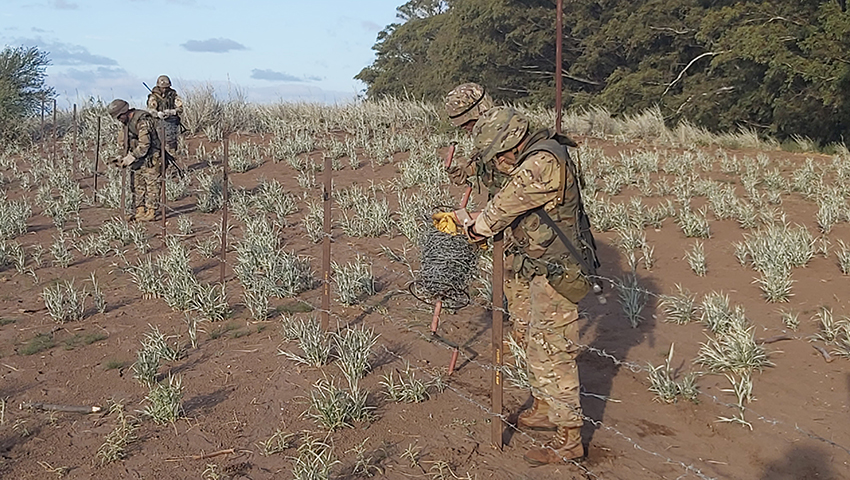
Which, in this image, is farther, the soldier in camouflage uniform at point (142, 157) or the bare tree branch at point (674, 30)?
the bare tree branch at point (674, 30)

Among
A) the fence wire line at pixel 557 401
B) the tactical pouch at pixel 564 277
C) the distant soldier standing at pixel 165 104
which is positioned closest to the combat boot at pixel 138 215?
the distant soldier standing at pixel 165 104

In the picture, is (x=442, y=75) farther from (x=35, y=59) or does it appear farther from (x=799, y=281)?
(x=799, y=281)

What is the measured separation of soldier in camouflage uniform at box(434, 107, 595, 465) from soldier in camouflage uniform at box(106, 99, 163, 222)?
726 cm

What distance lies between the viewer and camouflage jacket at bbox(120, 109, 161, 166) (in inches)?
410

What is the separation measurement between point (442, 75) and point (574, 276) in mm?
25301

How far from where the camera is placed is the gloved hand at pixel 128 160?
10.3m

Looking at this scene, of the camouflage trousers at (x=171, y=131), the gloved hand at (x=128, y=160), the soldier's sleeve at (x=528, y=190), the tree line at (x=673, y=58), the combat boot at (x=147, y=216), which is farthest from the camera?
the tree line at (x=673, y=58)

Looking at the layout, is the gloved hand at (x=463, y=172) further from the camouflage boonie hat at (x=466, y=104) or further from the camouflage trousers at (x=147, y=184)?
the camouflage trousers at (x=147, y=184)

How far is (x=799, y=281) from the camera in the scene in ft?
23.7

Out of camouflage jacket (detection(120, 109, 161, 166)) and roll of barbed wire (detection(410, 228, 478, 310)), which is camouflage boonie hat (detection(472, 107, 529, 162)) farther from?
camouflage jacket (detection(120, 109, 161, 166))

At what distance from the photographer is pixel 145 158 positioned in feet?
34.7

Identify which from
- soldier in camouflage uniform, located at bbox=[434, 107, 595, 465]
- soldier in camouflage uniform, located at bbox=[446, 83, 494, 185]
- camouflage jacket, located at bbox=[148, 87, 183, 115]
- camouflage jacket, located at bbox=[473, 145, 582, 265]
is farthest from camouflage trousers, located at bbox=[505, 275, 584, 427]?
camouflage jacket, located at bbox=[148, 87, 183, 115]

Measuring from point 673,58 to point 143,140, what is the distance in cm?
1759

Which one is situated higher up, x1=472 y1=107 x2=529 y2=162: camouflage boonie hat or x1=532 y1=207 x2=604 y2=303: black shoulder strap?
x1=472 y1=107 x2=529 y2=162: camouflage boonie hat
